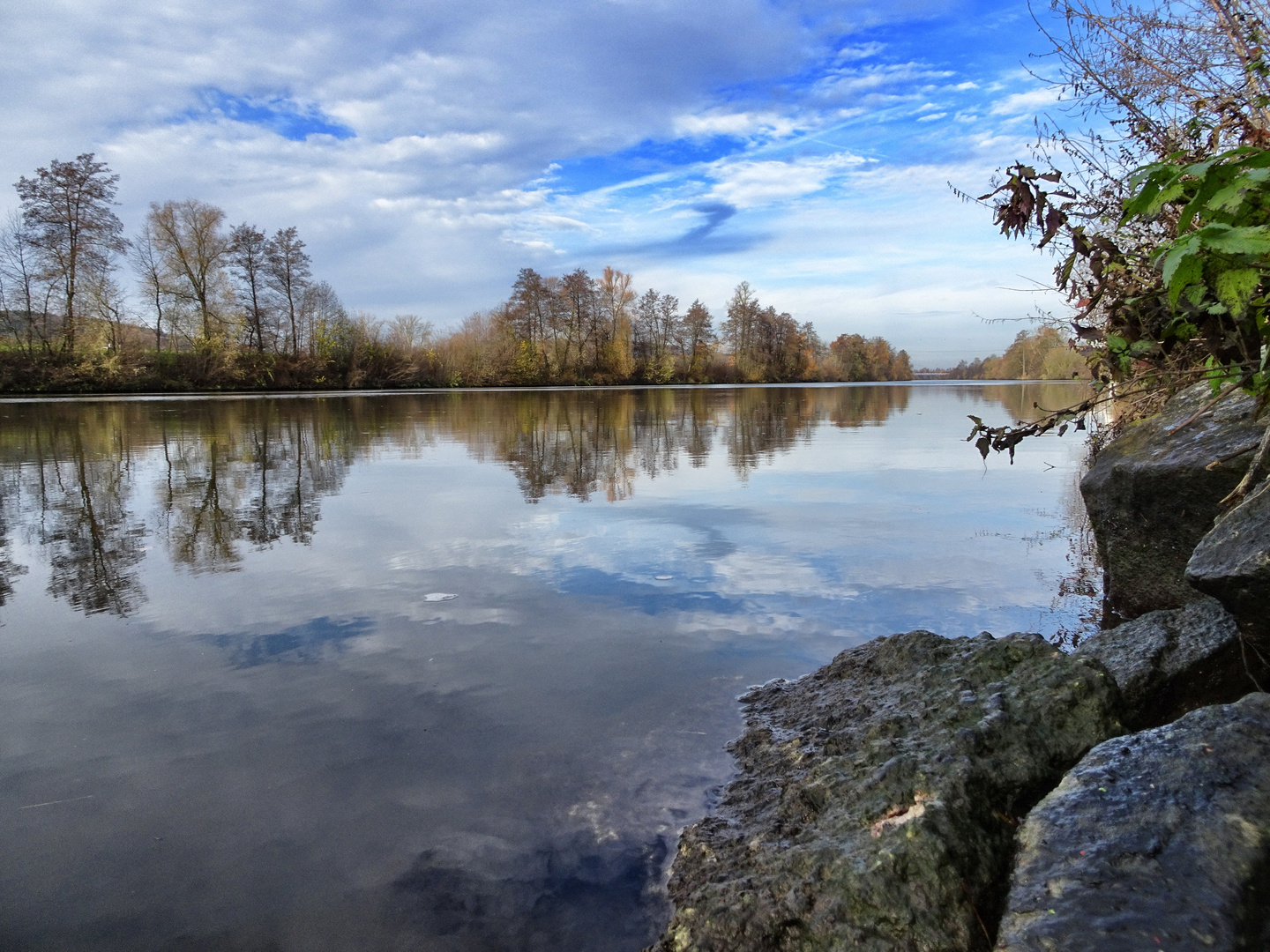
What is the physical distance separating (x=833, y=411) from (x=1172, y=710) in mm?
23899

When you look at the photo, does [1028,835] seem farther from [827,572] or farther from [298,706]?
[827,572]

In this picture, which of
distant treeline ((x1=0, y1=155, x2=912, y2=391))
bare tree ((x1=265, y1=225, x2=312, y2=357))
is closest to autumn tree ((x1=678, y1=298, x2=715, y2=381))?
distant treeline ((x1=0, y1=155, x2=912, y2=391))

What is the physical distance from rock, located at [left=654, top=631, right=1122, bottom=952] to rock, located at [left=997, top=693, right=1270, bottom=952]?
182mm

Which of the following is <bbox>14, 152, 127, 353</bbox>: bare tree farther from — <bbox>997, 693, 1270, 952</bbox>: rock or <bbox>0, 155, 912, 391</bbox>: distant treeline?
<bbox>997, 693, 1270, 952</bbox>: rock

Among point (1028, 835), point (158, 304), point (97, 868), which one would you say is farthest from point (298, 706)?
point (158, 304)

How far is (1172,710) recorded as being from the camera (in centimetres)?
307

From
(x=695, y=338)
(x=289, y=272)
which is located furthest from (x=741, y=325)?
(x=289, y=272)

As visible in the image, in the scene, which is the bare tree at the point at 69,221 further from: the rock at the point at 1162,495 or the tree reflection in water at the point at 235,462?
the rock at the point at 1162,495

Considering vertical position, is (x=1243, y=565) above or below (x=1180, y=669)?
above

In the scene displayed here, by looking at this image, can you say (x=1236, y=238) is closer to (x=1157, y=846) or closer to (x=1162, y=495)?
(x=1157, y=846)

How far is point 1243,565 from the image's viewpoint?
276 centimetres

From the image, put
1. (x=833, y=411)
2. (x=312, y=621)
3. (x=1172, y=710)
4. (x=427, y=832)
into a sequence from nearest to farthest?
(x=427, y=832), (x=1172, y=710), (x=312, y=621), (x=833, y=411)

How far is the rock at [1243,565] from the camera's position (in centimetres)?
273

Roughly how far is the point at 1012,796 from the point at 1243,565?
1.29m
